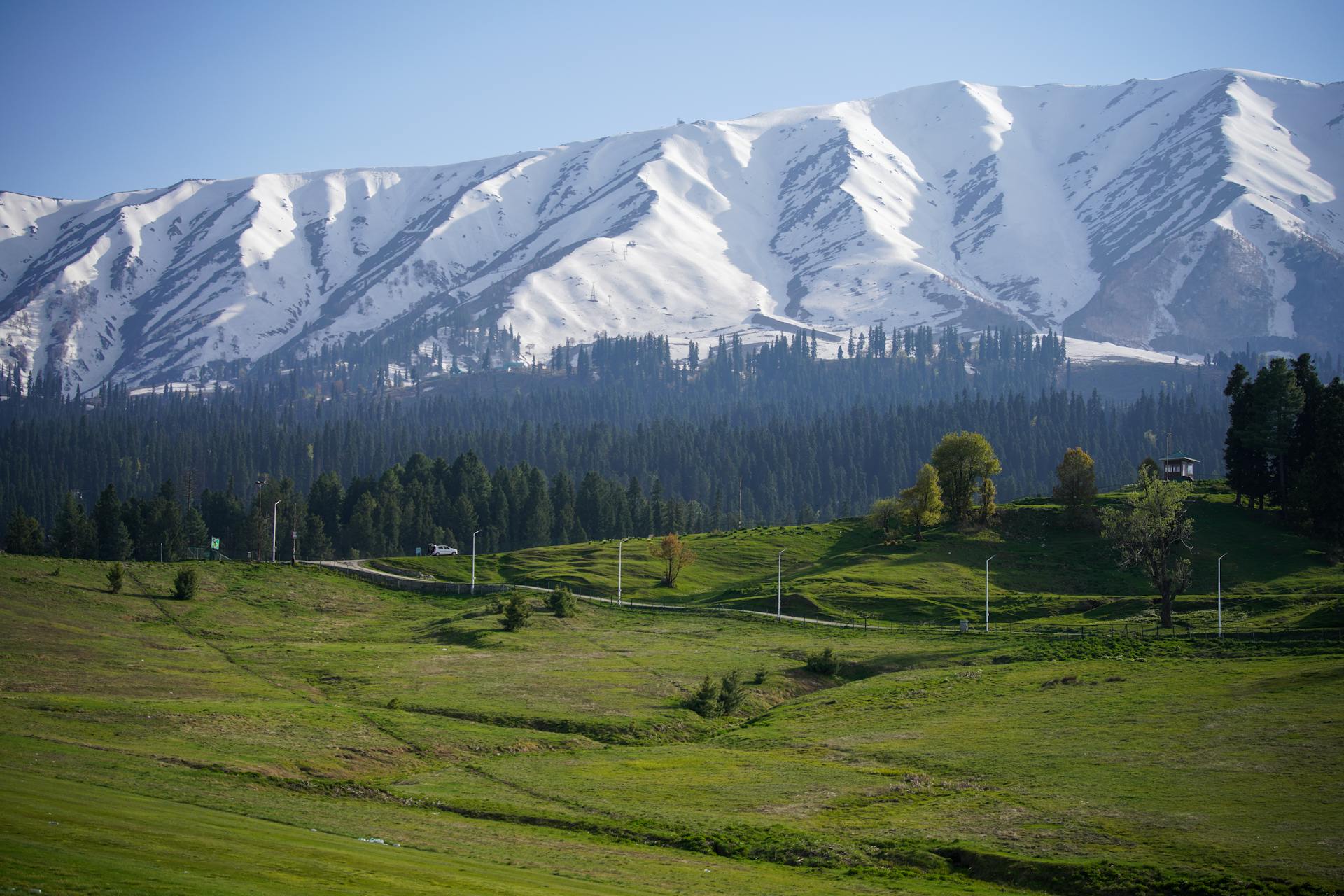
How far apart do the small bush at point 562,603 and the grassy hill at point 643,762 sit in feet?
39.1

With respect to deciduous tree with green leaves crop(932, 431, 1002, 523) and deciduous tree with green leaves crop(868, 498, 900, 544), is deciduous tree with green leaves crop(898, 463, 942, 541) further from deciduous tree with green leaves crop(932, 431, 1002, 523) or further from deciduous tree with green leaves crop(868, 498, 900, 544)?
deciduous tree with green leaves crop(932, 431, 1002, 523)

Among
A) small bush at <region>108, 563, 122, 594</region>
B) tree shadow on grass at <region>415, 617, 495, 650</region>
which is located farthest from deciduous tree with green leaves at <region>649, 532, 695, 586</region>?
small bush at <region>108, 563, 122, 594</region>

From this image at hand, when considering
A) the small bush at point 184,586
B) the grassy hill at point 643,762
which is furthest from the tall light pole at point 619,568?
the small bush at point 184,586

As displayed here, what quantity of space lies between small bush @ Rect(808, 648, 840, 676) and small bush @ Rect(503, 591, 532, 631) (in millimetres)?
28702

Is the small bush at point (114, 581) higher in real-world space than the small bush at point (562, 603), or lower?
higher

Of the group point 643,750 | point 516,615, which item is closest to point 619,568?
point 516,615

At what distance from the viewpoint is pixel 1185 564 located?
11788 cm

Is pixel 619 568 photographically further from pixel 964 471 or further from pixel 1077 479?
pixel 1077 479

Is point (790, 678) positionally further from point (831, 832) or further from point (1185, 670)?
point (831, 832)

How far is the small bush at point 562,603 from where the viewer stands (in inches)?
4503

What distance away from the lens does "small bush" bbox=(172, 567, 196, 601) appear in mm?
111125

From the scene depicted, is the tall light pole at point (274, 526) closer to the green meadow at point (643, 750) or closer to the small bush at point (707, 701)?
the green meadow at point (643, 750)

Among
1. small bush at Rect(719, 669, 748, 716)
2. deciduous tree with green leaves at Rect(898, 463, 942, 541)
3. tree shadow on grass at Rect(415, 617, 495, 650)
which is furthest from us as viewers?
deciduous tree with green leaves at Rect(898, 463, 942, 541)

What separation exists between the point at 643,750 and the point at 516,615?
1567 inches
